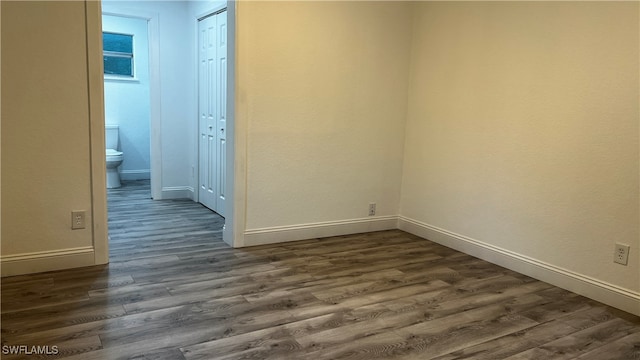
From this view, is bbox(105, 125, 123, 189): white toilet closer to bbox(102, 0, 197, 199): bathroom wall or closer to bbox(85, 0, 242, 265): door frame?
bbox(102, 0, 197, 199): bathroom wall

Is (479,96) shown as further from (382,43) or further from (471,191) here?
(382,43)

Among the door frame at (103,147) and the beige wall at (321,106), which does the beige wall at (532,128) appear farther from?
the door frame at (103,147)

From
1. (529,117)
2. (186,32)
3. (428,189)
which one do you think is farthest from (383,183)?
(186,32)

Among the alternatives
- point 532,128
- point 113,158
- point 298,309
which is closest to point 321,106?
point 532,128

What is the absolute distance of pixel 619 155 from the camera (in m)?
2.71

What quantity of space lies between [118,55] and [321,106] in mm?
3727

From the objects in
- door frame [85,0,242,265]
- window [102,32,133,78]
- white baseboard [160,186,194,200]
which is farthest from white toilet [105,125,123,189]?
door frame [85,0,242,265]

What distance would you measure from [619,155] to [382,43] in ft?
6.70

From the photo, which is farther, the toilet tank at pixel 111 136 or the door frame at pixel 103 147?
the toilet tank at pixel 111 136

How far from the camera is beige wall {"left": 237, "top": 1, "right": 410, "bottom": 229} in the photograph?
138 inches

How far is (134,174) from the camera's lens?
6.42m

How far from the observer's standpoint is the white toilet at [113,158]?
5.64m

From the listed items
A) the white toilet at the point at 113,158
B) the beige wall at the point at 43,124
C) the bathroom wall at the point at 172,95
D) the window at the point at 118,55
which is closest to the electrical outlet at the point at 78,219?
the beige wall at the point at 43,124

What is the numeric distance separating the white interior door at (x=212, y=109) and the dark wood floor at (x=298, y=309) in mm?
1091
